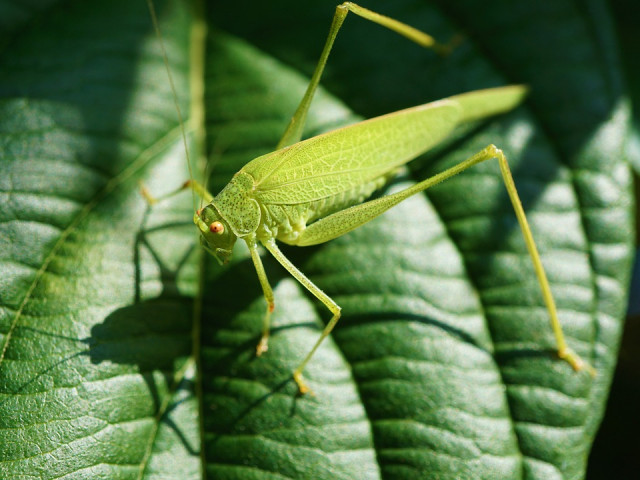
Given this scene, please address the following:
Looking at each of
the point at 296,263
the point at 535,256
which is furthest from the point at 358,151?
the point at 535,256

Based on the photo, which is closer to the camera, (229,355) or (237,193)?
(229,355)

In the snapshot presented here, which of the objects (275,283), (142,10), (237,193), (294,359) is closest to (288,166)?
(237,193)

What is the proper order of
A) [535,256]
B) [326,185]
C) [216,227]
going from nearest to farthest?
1. [216,227]
2. [535,256]
3. [326,185]

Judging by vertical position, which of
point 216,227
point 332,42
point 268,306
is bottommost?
point 268,306

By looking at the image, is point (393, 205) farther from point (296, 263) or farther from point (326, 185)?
point (296, 263)

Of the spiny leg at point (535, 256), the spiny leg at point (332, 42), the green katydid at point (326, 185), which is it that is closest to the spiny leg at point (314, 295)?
the green katydid at point (326, 185)

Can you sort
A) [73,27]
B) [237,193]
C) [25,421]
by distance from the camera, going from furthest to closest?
1. [73,27]
2. [237,193]
3. [25,421]

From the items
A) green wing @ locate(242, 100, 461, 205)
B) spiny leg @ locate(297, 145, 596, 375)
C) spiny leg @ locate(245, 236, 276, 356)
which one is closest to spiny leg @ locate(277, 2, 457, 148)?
green wing @ locate(242, 100, 461, 205)

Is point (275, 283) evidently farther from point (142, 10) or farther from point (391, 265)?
point (142, 10)
